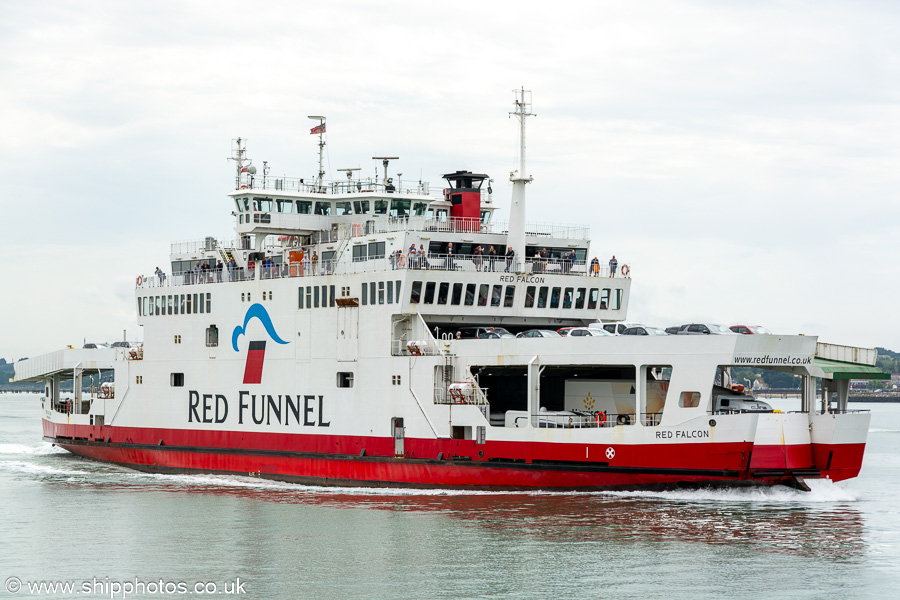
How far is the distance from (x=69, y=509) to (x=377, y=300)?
11.9 meters

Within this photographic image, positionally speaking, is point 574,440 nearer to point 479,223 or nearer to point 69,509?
point 479,223

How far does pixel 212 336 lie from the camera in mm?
46344

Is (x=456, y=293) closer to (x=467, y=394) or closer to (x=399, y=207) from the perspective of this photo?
(x=467, y=394)

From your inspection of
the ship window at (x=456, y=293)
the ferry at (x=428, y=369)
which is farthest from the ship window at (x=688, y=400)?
the ship window at (x=456, y=293)

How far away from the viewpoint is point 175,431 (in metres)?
47.6

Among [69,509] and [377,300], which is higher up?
[377,300]

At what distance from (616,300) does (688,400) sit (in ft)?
32.7

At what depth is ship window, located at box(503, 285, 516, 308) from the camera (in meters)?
40.2

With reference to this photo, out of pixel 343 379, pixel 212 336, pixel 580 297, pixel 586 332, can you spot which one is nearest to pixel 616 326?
pixel 586 332

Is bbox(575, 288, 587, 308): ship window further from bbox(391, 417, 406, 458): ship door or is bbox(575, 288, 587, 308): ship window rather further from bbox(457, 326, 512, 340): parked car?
bbox(391, 417, 406, 458): ship door

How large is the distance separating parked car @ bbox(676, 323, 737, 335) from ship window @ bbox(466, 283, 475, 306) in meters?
7.73

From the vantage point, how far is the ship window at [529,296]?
4058 centimetres

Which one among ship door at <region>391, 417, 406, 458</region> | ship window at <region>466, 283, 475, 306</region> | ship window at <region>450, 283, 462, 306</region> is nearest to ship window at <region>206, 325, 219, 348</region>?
ship door at <region>391, 417, 406, 458</region>

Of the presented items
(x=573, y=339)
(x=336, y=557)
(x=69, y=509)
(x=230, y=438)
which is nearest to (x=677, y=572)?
(x=336, y=557)
